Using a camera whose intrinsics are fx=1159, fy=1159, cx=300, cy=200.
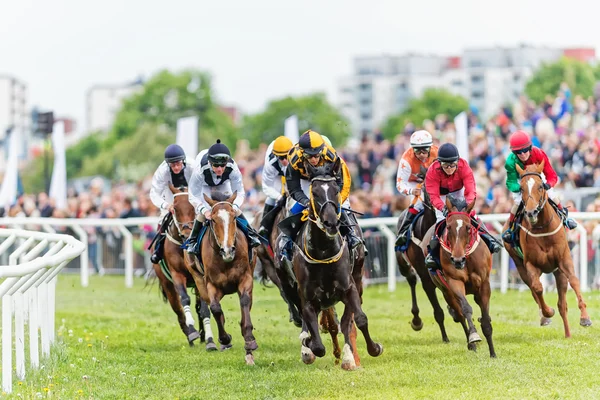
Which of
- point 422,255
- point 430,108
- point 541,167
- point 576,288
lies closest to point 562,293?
point 576,288

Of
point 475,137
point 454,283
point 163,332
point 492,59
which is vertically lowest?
point 163,332

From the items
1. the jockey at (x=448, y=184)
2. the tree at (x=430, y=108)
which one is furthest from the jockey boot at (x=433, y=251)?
the tree at (x=430, y=108)

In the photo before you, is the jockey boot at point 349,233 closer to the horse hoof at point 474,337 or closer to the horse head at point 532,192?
the horse hoof at point 474,337

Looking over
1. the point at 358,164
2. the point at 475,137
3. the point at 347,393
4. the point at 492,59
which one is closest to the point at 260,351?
the point at 347,393

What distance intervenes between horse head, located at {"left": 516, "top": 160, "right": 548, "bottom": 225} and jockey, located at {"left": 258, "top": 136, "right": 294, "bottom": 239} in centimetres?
260

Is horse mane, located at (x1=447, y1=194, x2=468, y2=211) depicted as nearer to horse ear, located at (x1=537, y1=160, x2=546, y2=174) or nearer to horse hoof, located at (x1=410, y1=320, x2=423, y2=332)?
horse ear, located at (x1=537, y1=160, x2=546, y2=174)

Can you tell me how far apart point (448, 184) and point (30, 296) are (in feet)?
13.7

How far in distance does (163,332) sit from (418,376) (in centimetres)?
501

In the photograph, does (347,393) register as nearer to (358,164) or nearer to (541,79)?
(358,164)

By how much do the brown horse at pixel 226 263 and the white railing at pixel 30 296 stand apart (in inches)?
55.8

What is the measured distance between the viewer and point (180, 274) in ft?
42.2

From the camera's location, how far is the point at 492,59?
162 meters

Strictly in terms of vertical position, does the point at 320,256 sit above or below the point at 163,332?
above

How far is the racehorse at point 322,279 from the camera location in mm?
10031
